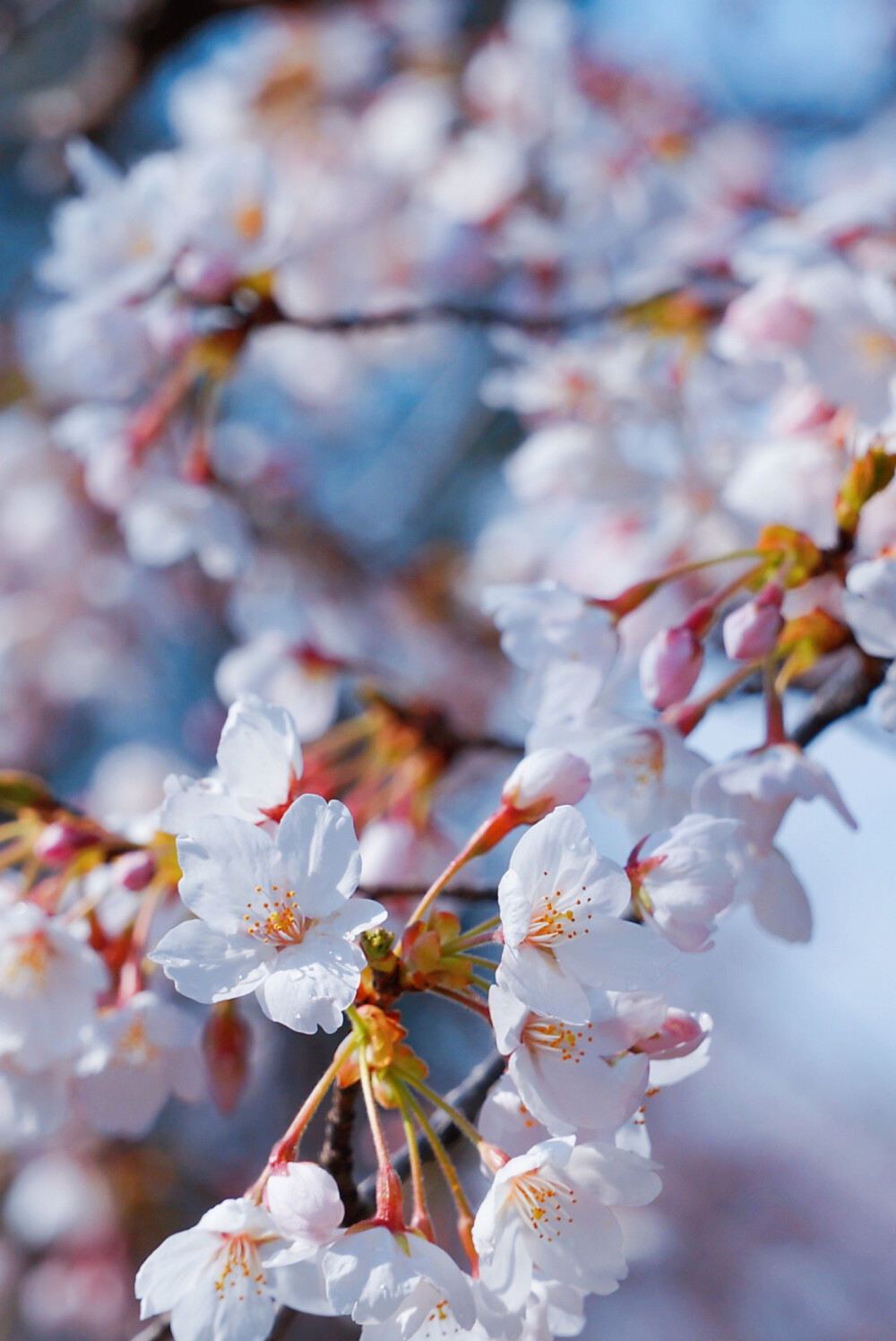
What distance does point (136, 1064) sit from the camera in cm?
109

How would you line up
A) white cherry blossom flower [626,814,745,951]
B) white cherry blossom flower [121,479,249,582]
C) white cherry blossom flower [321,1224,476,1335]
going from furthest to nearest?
white cherry blossom flower [121,479,249,582], white cherry blossom flower [626,814,745,951], white cherry blossom flower [321,1224,476,1335]

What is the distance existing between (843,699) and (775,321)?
52 cm

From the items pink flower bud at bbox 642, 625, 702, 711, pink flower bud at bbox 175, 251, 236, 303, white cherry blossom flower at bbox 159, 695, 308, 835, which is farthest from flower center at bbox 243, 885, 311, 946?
pink flower bud at bbox 175, 251, 236, 303

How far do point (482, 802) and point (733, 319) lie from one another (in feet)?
4.84

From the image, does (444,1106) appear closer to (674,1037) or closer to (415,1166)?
(415,1166)

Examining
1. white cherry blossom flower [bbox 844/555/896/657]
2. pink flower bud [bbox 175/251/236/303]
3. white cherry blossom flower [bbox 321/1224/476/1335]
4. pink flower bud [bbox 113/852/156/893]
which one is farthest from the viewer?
pink flower bud [bbox 175/251/236/303]

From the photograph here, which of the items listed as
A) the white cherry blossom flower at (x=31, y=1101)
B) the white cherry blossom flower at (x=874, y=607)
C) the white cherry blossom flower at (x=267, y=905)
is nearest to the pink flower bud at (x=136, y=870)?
the white cherry blossom flower at (x=31, y=1101)

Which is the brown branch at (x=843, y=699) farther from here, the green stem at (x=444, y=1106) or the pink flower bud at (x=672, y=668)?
the green stem at (x=444, y=1106)

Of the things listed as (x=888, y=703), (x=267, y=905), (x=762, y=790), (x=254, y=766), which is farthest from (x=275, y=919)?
(x=888, y=703)

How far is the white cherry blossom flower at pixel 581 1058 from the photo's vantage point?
74 cm

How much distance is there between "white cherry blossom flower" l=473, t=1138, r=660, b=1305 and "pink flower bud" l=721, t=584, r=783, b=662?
49 centimetres

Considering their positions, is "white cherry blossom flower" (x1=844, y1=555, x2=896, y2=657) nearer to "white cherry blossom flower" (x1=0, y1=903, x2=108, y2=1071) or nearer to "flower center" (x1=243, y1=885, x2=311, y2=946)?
"flower center" (x1=243, y1=885, x2=311, y2=946)

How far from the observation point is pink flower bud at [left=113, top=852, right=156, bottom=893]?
1071 millimetres

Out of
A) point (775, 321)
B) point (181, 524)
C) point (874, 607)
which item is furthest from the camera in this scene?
point (181, 524)
